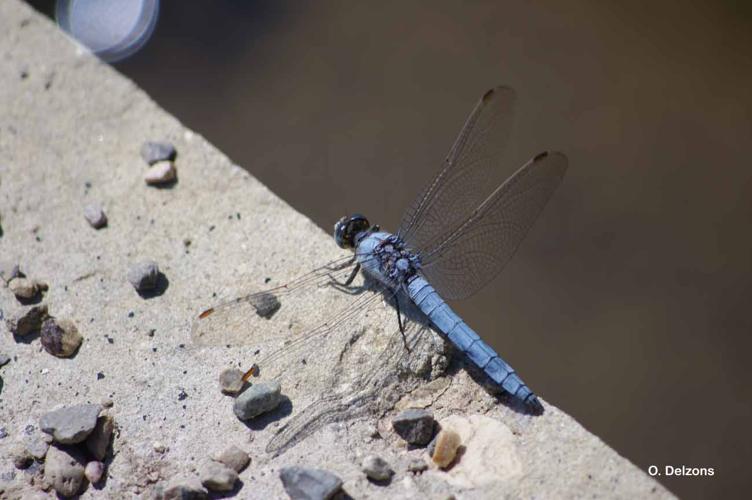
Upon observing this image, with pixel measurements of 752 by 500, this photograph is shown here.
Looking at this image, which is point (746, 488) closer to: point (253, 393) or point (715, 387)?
point (715, 387)

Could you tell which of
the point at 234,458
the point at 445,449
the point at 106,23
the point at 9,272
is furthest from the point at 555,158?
the point at 106,23

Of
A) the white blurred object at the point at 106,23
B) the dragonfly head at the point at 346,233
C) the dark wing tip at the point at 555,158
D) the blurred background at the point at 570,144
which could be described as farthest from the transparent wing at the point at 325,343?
the white blurred object at the point at 106,23

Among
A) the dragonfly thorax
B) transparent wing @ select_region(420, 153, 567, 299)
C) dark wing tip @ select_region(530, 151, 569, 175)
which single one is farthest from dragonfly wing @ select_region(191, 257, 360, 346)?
dark wing tip @ select_region(530, 151, 569, 175)

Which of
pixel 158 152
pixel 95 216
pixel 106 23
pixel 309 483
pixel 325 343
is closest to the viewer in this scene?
pixel 309 483

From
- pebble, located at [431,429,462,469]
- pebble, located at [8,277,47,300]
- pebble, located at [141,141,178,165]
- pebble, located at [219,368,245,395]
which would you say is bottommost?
pebble, located at [431,429,462,469]

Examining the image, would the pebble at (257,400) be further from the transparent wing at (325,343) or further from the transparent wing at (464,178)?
the transparent wing at (464,178)

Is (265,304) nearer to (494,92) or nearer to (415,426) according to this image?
(415,426)

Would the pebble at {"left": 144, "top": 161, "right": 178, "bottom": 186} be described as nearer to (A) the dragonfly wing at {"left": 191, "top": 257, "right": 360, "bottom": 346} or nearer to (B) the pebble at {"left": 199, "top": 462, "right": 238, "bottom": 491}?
(A) the dragonfly wing at {"left": 191, "top": 257, "right": 360, "bottom": 346}
